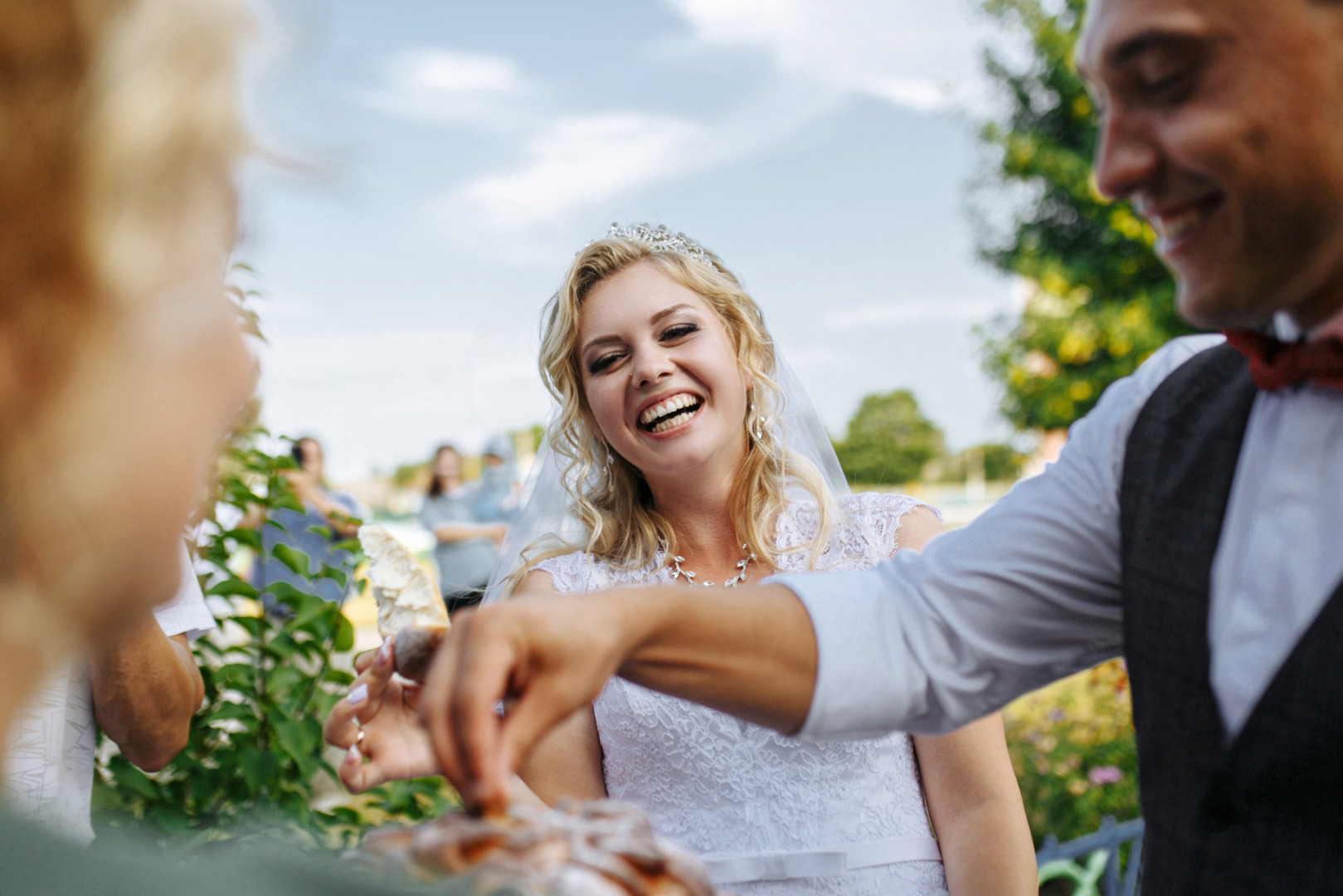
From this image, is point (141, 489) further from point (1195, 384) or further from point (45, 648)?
point (1195, 384)

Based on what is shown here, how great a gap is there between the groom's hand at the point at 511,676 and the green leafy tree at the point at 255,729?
4.83 ft

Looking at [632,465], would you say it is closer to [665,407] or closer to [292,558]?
[665,407]

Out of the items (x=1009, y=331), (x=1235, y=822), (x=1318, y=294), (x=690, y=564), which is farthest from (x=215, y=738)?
(x=1009, y=331)

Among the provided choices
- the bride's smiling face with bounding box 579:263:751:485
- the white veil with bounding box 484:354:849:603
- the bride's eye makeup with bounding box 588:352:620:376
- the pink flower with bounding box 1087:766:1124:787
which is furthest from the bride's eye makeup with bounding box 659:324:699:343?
the pink flower with bounding box 1087:766:1124:787

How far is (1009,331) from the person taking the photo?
1278 centimetres

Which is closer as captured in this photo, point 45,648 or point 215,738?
point 45,648

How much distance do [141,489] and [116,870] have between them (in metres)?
0.25

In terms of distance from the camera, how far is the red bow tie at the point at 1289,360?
1.09m

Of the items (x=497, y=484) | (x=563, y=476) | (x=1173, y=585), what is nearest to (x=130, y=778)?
(x=563, y=476)

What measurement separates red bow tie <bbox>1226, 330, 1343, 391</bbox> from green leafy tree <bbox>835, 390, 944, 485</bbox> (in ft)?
172

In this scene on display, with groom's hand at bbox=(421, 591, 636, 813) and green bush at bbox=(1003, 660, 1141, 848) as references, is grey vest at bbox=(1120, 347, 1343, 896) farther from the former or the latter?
green bush at bbox=(1003, 660, 1141, 848)

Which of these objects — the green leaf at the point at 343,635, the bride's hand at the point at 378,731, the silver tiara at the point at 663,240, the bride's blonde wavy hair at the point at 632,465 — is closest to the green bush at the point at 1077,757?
the bride's blonde wavy hair at the point at 632,465

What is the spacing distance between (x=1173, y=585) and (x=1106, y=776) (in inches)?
150

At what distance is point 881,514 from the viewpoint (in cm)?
263
